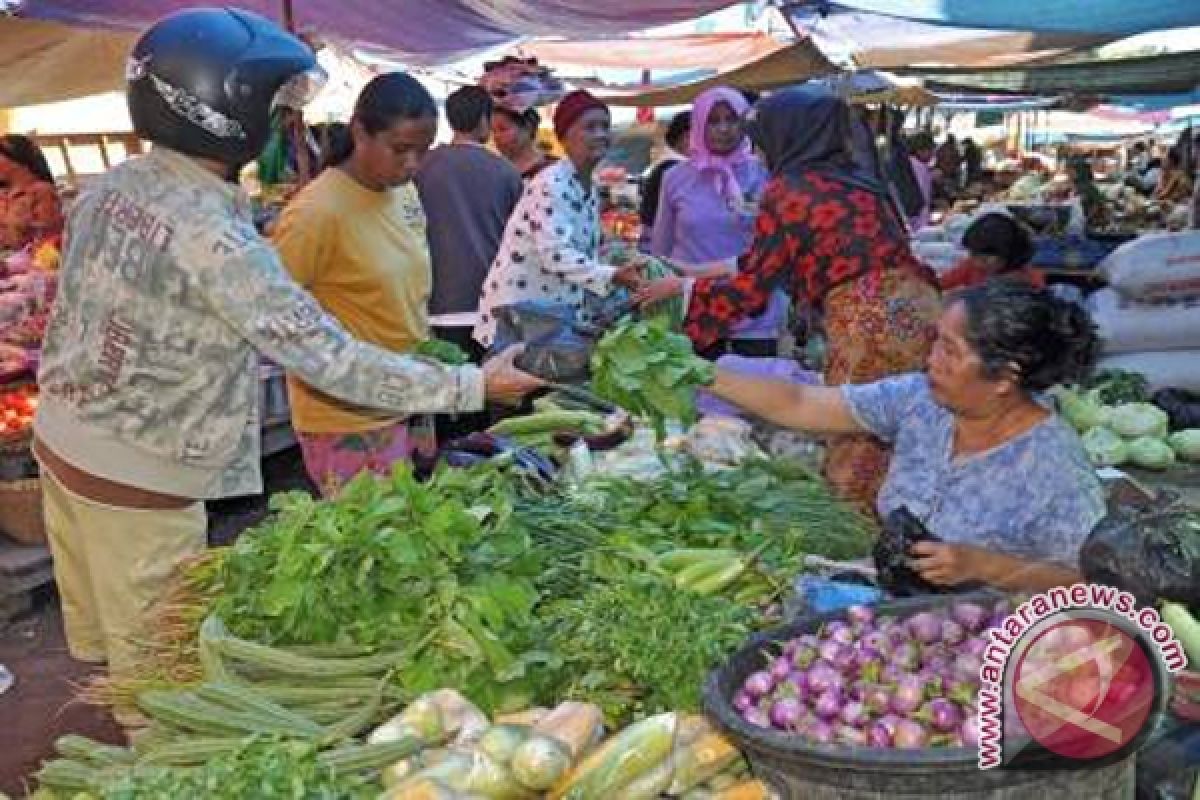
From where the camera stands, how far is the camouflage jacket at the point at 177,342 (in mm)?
2688

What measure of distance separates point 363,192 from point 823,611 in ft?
7.39

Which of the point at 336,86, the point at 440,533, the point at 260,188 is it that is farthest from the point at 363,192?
the point at 336,86

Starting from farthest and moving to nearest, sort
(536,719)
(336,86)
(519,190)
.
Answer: (336,86) < (519,190) < (536,719)

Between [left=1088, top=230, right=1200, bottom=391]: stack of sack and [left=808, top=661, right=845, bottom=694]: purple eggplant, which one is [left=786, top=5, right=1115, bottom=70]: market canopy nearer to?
[left=1088, top=230, right=1200, bottom=391]: stack of sack

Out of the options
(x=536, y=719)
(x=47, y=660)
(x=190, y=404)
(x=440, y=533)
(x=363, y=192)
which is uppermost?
(x=363, y=192)

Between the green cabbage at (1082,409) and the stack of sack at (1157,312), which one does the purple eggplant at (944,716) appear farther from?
the stack of sack at (1157,312)

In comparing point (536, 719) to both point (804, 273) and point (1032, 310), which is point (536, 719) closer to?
point (1032, 310)

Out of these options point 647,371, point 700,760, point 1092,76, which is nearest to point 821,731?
point 700,760

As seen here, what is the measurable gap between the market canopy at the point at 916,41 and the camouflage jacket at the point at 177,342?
4947mm

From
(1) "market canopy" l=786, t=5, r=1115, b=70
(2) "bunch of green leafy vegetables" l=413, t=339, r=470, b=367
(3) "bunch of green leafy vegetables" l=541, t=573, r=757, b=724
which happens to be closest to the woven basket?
(2) "bunch of green leafy vegetables" l=413, t=339, r=470, b=367

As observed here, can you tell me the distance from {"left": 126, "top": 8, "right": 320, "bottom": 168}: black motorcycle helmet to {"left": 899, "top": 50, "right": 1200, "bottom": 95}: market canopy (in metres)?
10.3

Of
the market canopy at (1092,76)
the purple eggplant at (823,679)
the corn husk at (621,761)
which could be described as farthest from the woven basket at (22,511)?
the market canopy at (1092,76)

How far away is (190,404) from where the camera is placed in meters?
2.86

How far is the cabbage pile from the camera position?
6.05m
